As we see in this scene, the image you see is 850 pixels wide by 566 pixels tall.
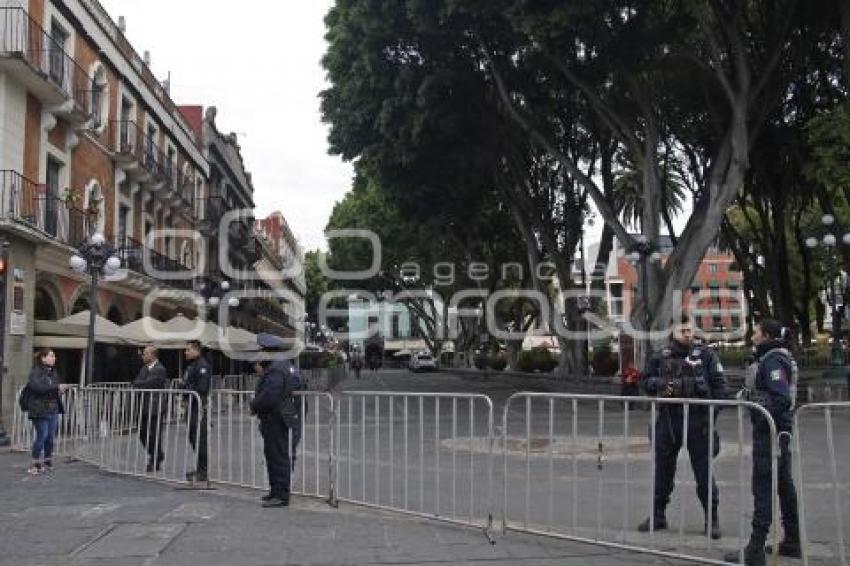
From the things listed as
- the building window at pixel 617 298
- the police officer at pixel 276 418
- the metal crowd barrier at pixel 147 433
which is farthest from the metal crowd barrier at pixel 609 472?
the building window at pixel 617 298

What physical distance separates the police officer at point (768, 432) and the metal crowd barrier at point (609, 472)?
0.11m

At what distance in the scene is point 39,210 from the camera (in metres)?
21.5

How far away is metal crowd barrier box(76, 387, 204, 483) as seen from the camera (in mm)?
11258

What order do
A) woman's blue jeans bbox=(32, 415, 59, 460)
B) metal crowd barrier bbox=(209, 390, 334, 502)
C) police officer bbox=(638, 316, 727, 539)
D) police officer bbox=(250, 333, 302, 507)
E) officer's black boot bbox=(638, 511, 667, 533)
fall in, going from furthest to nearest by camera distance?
woman's blue jeans bbox=(32, 415, 59, 460) < metal crowd barrier bbox=(209, 390, 334, 502) < police officer bbox=(250, 333, 302, 507) < officer's black boot bbox=(638, 511, 667, 533) < police officer bbox=(638, 316, 727, 539)

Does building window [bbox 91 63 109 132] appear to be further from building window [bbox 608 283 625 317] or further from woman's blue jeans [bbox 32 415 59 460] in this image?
building window [bbox 608 283 625 317]

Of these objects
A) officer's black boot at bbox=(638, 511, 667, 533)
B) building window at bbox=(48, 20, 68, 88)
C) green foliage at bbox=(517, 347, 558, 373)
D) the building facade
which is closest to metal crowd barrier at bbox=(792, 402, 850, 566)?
officer's black boot at bbox=(638, 511, 667, 533)

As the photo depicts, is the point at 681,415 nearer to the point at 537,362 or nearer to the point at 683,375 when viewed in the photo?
the point at 683,375

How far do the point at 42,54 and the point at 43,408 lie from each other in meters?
11.2

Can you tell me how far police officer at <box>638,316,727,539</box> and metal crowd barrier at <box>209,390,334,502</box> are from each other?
323cm

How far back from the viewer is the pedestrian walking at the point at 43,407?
1297 cm

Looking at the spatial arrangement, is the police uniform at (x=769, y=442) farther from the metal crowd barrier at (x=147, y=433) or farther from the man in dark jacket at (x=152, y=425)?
the man in dark jacket at (x=152, y=425)

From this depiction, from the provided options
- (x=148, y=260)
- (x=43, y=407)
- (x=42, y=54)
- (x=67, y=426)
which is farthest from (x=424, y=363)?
(x=43, y=407)

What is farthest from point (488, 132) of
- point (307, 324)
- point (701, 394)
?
point (307, 324)

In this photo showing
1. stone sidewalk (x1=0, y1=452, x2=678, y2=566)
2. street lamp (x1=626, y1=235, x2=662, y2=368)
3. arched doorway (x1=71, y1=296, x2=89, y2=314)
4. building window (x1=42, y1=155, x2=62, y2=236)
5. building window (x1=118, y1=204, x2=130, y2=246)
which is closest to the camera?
stone sidewalk (x1=0, y1=452, x2=678, y2=566)
